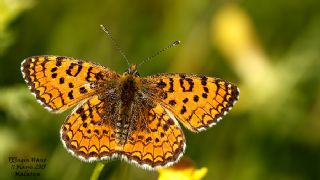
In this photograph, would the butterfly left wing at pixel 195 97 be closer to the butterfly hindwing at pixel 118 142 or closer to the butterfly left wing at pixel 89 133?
the butterfly hindwing at pixel 118 142

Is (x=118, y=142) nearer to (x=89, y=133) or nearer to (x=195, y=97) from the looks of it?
(x=89, y=133)

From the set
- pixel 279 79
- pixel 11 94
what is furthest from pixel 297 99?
pixel 11 94

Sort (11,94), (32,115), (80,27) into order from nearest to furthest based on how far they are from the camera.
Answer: (11,94) → (32,115) → (80,27)

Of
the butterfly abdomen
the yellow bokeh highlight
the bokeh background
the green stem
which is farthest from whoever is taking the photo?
the bokeh background

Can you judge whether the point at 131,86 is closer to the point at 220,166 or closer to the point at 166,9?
the point at 220,166

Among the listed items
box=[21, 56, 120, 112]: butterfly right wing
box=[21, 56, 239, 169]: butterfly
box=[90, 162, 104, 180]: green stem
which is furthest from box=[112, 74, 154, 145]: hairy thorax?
box=[90, 162, 104, 180]: green stem

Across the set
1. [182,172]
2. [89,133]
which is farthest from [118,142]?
[182,172]

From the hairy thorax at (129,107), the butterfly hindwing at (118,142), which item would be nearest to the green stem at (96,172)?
the butterfly hindwing at (118,142)

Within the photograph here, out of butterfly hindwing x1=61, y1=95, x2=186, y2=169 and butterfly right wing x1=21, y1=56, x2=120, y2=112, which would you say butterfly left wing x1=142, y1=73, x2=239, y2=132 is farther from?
butterfly right wing x1=21, y1=56, x2=120, y2=112
